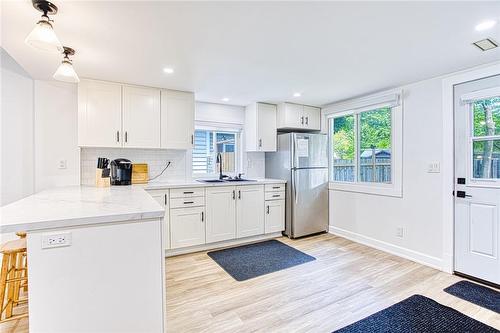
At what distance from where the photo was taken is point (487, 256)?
2.51 metres

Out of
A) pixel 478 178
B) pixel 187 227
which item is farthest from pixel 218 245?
pixel 478 178

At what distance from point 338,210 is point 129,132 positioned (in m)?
3.34

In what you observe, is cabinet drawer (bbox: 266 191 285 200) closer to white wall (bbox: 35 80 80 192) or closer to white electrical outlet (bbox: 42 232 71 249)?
white wall (bbox: 35 80 80 192)

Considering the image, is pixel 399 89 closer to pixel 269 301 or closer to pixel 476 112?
pixel 476 112

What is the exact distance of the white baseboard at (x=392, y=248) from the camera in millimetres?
2916

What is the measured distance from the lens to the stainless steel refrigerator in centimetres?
393

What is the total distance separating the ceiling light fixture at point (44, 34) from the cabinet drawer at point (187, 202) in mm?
2065

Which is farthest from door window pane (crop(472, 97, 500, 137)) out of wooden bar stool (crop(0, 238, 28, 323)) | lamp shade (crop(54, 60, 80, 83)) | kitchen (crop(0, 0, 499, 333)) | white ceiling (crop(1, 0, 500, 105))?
wooden bar stool (crop(0, 238, 28, 323))

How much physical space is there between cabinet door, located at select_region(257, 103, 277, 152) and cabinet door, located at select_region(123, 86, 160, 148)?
1.58 metres

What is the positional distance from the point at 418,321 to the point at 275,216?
231 centimetres

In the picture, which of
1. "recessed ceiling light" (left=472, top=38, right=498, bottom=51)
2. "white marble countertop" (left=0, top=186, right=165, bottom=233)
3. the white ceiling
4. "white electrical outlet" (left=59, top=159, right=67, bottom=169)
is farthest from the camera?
"white electrical outlet" (left=59, top=159, right=67, bottom=169)

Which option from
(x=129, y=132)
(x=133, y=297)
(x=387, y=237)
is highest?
(x=129, y=132)

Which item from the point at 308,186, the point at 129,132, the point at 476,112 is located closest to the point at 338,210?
the point at 308,186

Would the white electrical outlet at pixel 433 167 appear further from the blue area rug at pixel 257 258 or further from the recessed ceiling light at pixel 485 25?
the blue area rug at pixel 257 258
